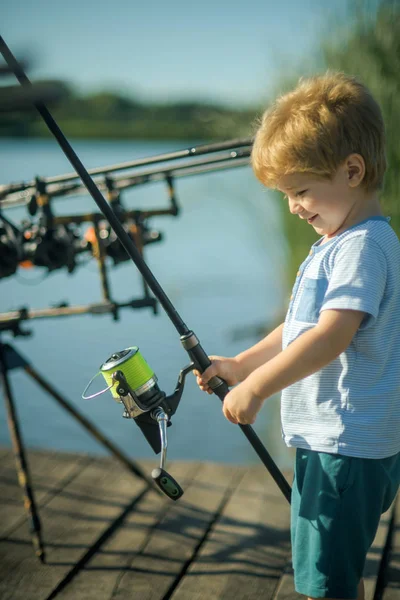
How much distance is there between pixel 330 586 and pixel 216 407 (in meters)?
→ 2.86

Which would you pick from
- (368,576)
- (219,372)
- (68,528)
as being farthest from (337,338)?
(68,528)

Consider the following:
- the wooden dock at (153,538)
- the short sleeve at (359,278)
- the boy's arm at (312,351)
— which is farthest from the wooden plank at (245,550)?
the short sleeve at (359,278)

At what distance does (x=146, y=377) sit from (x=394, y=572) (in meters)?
0.97

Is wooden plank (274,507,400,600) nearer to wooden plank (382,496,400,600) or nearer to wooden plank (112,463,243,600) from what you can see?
wooden plank (382,496,400,600)

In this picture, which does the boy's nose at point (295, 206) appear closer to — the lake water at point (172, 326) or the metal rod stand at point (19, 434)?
the metal rod stand at point (19, 434)

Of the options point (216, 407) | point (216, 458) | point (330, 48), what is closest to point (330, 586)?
point (216, 458)

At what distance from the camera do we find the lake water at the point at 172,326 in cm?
383

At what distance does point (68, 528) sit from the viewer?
89.3 inches

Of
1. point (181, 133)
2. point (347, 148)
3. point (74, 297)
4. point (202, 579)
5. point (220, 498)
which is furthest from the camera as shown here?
point (181, 133)

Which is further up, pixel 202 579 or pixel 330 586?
pixel 330 586

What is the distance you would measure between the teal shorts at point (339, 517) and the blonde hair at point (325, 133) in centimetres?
52

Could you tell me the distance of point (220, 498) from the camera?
2.44 meters

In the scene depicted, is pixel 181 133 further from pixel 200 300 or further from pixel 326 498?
pixel 326 498

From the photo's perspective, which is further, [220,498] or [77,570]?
[220,498]
